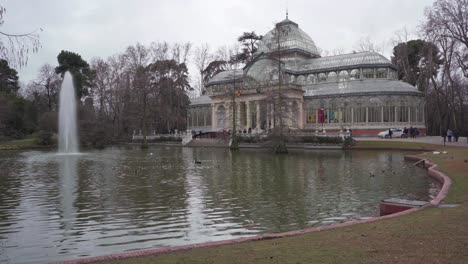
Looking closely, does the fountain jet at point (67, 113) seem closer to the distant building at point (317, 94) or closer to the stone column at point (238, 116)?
the distant building at point (317, 94)

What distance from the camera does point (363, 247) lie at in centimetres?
734

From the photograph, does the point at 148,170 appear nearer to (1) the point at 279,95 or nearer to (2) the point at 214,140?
(1) the point at 279,95

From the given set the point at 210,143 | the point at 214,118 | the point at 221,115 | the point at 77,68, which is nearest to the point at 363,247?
the point at 210,143

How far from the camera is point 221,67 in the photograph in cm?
9206

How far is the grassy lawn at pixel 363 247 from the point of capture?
6699mm

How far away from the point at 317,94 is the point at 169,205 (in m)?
55.1

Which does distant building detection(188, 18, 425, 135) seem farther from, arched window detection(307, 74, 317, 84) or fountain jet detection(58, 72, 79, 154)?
fountain jet detection(58, 72, 79, 154)

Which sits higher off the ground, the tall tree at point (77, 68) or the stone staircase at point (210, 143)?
the tall tree at point (77, 68)

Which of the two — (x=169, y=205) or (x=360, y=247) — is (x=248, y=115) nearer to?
(x=169, y=205)

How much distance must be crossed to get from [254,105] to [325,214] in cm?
5816

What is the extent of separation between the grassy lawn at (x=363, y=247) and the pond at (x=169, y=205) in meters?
2.10

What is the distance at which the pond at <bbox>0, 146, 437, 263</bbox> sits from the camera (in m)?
9.82

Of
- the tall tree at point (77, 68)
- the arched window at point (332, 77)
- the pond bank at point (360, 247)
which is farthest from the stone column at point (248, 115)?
the pond bank at point (360, 247)

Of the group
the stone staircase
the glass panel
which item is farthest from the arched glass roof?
the stone staircase
